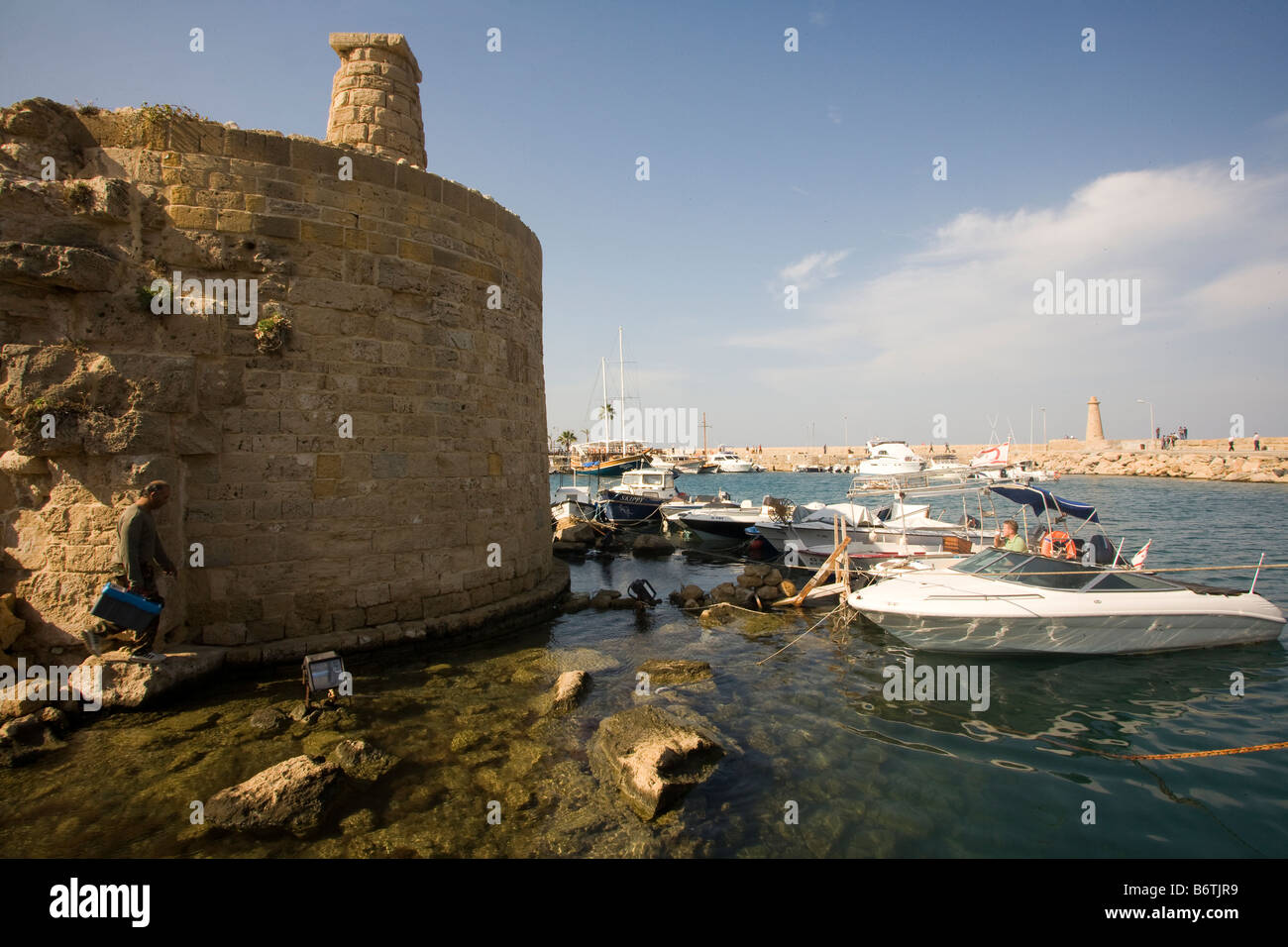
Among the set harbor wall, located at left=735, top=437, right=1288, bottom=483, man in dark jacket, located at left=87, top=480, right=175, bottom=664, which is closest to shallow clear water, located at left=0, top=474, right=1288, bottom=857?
man in dark jacket, located at left=87, top=480, right=175, bottom=664

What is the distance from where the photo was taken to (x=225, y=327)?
6.04 metres

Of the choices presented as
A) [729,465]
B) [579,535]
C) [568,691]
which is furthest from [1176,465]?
[568,691]

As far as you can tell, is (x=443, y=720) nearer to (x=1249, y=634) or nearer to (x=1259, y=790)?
(x=1259, y=790)

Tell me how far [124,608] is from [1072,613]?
10416 millimetres

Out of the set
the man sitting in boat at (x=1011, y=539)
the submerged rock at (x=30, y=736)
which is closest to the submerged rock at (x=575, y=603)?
the submerged rock at (x=30, y=736)

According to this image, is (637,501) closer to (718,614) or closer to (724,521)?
(724,521)

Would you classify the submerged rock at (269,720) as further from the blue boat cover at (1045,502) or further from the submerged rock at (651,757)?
the blue boat cover at (1045,502)

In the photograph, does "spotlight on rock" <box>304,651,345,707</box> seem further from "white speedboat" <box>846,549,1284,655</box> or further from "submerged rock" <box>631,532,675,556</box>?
"submerged rock" <box>631,532,675,556</box>

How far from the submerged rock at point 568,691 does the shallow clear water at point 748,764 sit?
0.14 metres

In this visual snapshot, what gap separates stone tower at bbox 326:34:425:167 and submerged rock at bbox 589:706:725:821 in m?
7.96

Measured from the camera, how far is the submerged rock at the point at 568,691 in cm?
589

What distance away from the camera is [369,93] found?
27.0ft
